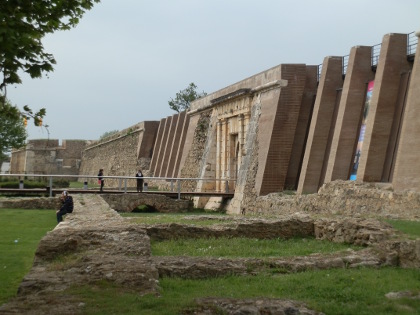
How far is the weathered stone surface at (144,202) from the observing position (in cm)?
2484

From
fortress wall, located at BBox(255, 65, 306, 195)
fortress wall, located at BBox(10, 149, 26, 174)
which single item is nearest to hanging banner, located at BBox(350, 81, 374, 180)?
fortress wall, located at BBox(255, 65, 306, 195)

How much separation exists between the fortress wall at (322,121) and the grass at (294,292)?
12499 mm

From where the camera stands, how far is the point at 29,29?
6.80m

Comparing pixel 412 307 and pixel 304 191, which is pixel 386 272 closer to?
pixel 412 307

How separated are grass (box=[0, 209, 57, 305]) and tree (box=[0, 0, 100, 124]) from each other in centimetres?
272

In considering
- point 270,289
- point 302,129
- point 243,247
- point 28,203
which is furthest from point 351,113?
point 270,289

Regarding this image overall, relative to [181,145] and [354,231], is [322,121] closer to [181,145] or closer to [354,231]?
[354,231]

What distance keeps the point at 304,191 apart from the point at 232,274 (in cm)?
1301

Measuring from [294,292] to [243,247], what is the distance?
140 inches

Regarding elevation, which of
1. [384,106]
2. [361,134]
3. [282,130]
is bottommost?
[282,130]

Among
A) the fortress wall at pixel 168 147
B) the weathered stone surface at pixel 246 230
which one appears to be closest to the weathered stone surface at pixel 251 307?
the weathered stone surface at pixel 246 230

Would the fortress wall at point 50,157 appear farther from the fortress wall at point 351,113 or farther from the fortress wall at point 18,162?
the fortress wall at point 351,113

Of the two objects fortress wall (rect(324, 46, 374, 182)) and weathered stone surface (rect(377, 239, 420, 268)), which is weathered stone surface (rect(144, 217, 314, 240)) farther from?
fortress wall (rect(324, 46, 374, 182))

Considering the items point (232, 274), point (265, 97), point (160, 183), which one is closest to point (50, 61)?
point (232, 274)
